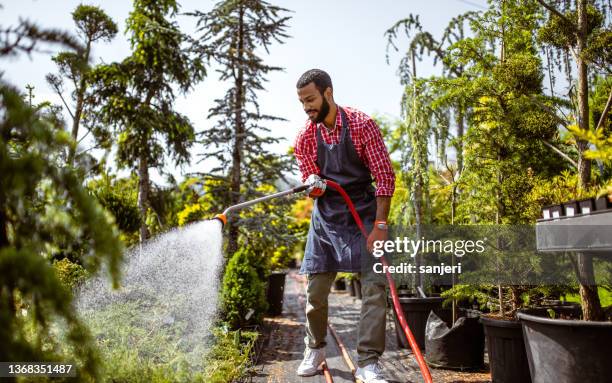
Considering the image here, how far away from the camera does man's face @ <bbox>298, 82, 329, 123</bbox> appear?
2.88 meters

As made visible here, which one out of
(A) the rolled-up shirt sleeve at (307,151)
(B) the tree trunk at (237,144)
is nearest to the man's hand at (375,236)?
(A) the rolled-up shirt sleeve at (307,151)

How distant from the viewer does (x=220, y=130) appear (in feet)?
20.1

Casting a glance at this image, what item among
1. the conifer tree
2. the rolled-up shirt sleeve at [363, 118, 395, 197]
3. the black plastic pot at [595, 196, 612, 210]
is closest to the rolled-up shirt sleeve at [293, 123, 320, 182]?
the rolled-up shirt sleeve at [363, 118, 395, 197]

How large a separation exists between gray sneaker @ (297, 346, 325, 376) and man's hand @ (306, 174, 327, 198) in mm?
1012

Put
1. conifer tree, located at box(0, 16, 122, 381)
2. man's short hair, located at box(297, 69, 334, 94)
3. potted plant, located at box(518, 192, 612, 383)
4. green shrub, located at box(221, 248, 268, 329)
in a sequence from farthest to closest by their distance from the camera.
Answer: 1. green shrub, located at box(221, 248, 268, 329)
2. man's short hair, located at box(297, 69, 334, 94)
3. potted plant, located at box(518, 192, 612, 383)
4. conifer tree, located at box(0, 16, 122, 381)

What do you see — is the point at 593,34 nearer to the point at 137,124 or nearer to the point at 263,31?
the point at 263,31

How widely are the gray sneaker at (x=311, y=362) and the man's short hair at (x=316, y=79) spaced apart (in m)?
1.66

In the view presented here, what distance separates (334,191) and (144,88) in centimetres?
558

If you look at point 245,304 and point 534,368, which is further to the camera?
point 245,304

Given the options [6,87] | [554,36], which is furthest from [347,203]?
[6,87]

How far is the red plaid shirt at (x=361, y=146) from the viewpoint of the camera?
2.80 m

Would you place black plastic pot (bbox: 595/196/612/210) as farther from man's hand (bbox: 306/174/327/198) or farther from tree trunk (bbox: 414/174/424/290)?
tree trunk (bbox: 414/174/424/290)

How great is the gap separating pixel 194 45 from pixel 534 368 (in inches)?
219

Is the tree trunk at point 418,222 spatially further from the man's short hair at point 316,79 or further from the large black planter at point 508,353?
the man's short hair at point 316,79
